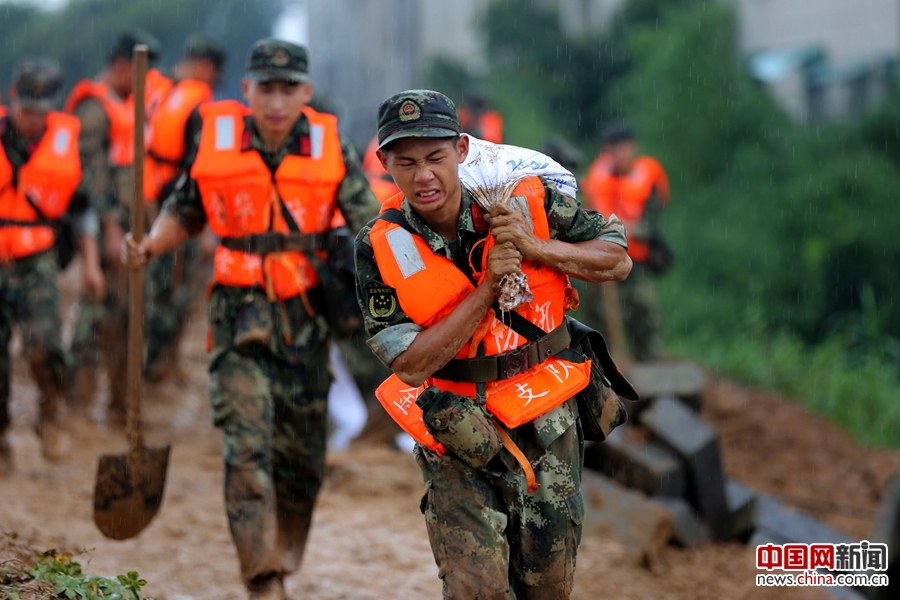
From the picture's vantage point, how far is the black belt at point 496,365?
354 centimetres

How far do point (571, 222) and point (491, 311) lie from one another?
0.40 m

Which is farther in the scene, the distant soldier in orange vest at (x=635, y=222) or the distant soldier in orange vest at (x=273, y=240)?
the distant soldier in orange vest at (x=635, y=222)

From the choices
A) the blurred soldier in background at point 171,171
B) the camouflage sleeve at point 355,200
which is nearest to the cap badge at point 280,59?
the camouflage sleeve at point 355,200

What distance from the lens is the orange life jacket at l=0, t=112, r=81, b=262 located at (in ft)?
23.5

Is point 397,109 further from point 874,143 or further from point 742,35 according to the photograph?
point 742,35

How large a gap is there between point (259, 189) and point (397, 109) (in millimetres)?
1666

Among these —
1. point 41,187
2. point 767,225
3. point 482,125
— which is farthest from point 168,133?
point 767,225

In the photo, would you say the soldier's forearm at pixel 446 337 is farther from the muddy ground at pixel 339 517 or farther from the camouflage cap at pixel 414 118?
the muddy ground at pixel 339 517

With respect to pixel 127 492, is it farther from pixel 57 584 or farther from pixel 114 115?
pixel 114 115

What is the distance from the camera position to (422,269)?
3471 millimetres

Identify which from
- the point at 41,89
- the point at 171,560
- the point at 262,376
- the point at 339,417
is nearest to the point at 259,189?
the point at 262,376

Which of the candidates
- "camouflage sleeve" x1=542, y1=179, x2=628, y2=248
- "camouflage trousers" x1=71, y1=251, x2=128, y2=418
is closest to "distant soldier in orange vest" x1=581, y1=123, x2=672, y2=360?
"camouflage trousers" x1=71, y1=251, x2=128, y2=418

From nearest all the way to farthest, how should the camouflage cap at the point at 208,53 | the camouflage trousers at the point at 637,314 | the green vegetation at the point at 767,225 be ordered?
the camouflage cap at the point at 208,53 < the camouflage trousers at the point at 637,314 < the green vegetation at the point at 767,225

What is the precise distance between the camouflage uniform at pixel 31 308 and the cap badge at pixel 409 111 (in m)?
4.59
